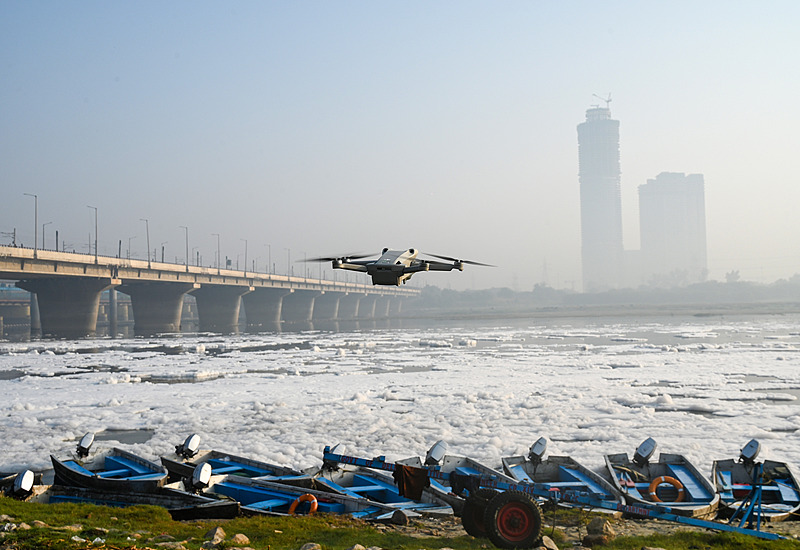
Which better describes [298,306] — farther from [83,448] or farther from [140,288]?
[83,448]

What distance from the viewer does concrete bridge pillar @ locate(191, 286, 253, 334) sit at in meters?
124

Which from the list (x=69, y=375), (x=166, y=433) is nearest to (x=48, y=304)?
(x=69, y=375)

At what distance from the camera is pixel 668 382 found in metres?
29.5

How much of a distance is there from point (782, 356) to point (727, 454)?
30.0m

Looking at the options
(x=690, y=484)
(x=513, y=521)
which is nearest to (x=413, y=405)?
(x=690, y=484)

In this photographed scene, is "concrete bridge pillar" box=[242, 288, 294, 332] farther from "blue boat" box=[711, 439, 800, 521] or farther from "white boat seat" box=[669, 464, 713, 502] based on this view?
"blue boat" box=[711, 439, 800, 521]

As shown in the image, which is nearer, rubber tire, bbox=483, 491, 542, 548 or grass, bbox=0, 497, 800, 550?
grass, bbox=0, 497, 800, 550

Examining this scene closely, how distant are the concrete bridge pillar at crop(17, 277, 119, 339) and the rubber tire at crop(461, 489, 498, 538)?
84920mm

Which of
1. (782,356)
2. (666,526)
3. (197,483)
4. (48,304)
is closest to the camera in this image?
(666,526)

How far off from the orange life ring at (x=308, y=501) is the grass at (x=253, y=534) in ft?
1.29

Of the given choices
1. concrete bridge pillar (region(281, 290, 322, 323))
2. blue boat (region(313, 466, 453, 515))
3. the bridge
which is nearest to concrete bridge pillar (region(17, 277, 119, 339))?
the bridge

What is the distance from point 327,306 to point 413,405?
166 m

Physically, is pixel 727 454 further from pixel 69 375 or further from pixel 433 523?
pixel 69 375

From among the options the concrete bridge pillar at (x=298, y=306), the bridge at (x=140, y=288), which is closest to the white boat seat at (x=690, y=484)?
the bridge at (x=140, y=288)
